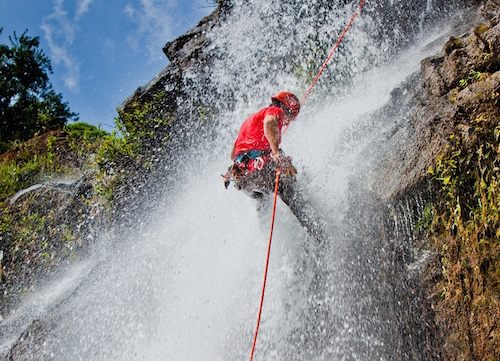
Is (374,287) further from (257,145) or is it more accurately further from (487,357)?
(257,145)

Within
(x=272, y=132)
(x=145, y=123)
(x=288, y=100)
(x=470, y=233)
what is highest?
(x=145, y=123)

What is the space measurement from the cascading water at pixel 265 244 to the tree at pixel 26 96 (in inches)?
347

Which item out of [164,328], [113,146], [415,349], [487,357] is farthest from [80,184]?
[487,357]

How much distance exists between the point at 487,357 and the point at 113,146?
9135mm

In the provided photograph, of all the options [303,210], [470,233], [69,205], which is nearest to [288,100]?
[303,210]

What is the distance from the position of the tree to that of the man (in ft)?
39.6

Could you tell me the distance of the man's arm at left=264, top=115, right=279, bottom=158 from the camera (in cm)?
469

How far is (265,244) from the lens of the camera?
575 centimetres

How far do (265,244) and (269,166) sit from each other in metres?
1.43

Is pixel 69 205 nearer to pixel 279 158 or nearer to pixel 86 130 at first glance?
pixel 279 158

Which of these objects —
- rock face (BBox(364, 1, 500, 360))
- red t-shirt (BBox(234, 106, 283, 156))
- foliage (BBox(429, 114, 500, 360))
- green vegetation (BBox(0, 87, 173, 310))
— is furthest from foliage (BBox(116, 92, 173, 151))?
foliage (BBox(429, 114, 500, 360))

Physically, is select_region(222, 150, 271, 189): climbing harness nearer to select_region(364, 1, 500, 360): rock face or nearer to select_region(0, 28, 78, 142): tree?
select_region(364, 1, 500, 360): rock face

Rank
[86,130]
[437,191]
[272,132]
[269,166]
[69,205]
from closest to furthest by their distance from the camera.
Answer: [437,191] < [272,132] < [269,166] < [69,205] < [86,130]

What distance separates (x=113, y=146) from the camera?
380 inches
